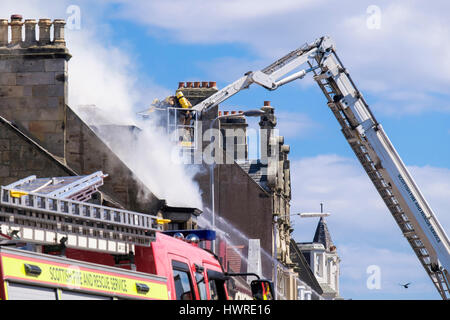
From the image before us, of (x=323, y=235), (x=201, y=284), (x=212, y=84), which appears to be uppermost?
(x=212, y=84)

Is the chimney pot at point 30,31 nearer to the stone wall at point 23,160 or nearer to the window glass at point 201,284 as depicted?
the stone wall at point 23,160

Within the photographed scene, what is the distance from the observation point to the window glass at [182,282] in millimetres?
12047

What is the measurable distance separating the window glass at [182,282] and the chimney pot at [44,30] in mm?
21377

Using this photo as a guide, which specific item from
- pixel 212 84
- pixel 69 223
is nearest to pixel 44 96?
pixel 69 223

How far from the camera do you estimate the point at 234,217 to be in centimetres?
5909

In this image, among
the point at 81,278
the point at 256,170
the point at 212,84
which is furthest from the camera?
the point at 256,170

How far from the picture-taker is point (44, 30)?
3250cm

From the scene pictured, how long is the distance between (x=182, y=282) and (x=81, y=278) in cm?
223

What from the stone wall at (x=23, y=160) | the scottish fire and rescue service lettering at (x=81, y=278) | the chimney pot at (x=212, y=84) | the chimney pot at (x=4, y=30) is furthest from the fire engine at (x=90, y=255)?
the chimney pot at (x=212, y=84)

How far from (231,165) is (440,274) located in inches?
806

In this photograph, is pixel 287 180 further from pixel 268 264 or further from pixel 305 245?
pixel 305 245

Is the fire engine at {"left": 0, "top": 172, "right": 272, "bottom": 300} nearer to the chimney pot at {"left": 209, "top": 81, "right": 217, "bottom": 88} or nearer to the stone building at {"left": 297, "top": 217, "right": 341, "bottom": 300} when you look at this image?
the chimney pot at {"left": 209, "top": 81, "right": 217, "bottom": 88}

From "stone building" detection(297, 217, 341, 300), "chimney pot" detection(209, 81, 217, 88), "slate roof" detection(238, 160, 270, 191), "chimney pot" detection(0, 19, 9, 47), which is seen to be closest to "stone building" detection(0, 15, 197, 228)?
"chimney pot" detection(0, 19, 9, 47)

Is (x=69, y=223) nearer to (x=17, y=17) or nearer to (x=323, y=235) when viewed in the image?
(x=17, y=17)
